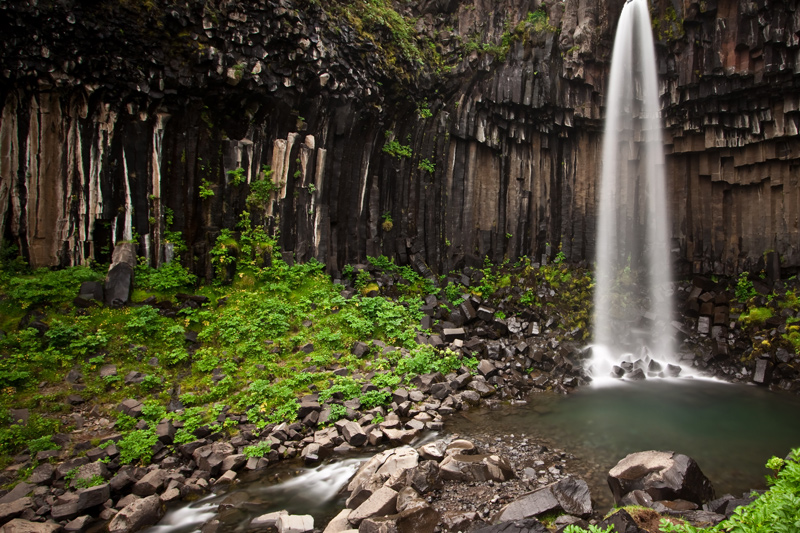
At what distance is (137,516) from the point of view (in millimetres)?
5852

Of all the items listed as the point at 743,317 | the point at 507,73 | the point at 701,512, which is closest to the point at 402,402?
the point at 701,512

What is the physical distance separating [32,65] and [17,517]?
1087 centimetres

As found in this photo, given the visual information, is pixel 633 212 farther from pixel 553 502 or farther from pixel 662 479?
pixel 553 502

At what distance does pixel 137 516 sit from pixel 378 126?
14.2 metres

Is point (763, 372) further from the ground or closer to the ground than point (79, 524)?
further from the ground

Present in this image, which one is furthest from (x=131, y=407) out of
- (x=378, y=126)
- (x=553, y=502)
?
(x=378, y=126)

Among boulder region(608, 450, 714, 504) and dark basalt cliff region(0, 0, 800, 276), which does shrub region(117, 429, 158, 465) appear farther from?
boulder region(608, 450, 714, 504)

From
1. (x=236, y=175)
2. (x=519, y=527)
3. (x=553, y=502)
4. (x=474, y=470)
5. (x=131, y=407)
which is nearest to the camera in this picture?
(x=519, y=527)

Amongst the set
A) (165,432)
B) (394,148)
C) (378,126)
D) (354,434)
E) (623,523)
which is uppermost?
(378,126)

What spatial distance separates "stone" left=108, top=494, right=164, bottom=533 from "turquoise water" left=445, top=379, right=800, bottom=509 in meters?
5.30

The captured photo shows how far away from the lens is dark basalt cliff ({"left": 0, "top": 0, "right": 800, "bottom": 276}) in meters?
12.0

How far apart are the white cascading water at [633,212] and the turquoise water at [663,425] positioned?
3499 millimetres

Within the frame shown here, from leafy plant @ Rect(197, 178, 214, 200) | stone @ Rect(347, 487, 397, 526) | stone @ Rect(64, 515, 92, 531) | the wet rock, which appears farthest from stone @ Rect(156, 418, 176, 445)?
leafy plant @ Rect(197, 178, 214, 200)

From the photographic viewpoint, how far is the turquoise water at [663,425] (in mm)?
7477
